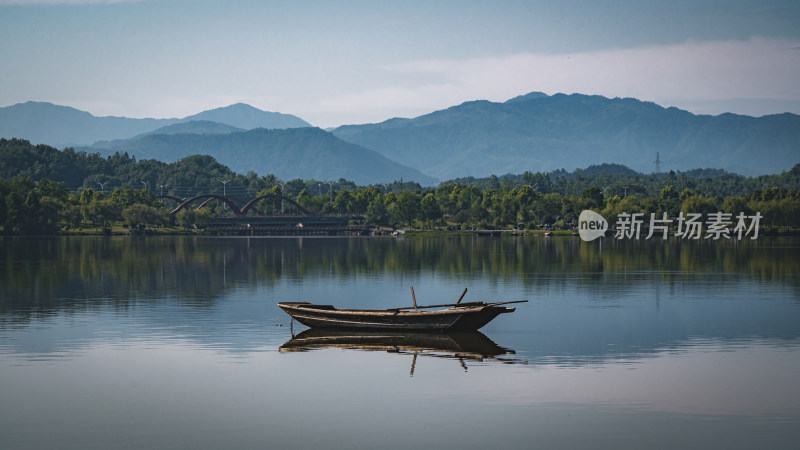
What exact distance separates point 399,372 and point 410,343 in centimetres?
629

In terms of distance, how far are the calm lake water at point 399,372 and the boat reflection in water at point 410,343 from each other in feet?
0.55

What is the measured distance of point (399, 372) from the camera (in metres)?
29.5

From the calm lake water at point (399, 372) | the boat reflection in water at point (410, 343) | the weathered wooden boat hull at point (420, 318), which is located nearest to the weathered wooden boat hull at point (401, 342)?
the boat reflection in water at point (410, 343)

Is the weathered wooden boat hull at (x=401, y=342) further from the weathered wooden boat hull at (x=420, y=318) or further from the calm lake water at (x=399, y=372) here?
the weathered wooden boat hull at (x=420, y=318)

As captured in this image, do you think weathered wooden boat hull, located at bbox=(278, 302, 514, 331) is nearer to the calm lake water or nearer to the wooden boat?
the wooden boat

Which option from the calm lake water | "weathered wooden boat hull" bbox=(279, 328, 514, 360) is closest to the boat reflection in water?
"weathered wooden boat hull" bbox=(279, 328, 514, 360)

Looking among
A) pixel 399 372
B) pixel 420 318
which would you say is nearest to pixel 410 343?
pixel 420 318

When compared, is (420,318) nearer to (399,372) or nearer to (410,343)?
(410,343)

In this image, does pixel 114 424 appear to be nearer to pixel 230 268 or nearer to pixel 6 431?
pixel 6 431

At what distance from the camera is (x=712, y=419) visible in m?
23.0

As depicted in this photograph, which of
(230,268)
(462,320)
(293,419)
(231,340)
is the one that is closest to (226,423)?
(293,419)

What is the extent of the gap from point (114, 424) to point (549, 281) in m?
47.0

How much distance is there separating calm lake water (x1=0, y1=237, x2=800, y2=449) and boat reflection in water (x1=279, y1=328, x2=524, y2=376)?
0.55 ft

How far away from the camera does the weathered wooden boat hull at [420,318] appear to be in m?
36.8
